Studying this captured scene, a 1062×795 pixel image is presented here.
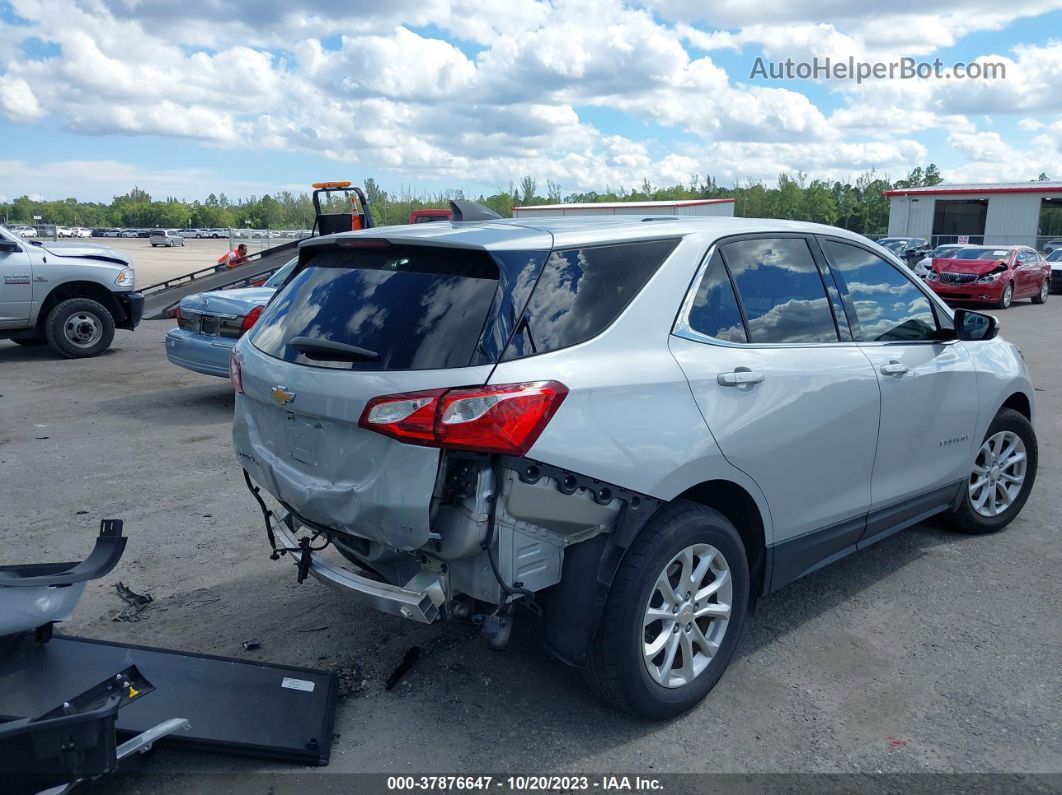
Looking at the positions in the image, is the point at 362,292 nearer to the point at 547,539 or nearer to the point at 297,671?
the point at 547,539

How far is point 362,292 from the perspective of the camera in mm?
3324

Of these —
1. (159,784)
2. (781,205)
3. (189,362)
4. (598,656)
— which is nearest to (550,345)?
(598,656)

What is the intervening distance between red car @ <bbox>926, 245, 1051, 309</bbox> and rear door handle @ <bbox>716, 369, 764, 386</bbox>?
2083 cm

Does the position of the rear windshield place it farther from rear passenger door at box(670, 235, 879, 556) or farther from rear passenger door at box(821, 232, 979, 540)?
rear passenger door at box(821, 232, 979, 540)

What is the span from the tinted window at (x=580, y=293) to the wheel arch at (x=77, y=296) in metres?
11.0

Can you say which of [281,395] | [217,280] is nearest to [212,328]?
[281,395]

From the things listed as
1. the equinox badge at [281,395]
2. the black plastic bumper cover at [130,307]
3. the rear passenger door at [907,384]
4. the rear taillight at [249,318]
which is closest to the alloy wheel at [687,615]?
the rear passenger door at [907,384]

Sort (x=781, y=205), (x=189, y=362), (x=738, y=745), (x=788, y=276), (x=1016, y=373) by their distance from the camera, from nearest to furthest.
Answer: (x=738, y=745) → (x=788, y=276) → (x=1016, y=373) → (x=189, y=362) → (x=781, y=205)

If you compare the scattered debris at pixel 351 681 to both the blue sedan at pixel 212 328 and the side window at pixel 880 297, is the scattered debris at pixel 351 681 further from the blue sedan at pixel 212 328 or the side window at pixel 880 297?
the blue sedan at pixel 212 328

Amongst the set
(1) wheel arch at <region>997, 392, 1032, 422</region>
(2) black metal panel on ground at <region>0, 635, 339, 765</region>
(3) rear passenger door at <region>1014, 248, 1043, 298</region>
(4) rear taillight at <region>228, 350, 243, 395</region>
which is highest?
(4) rear taillight at <region>228, 350, 243, 395</region>

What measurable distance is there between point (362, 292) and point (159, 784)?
6.06 ft

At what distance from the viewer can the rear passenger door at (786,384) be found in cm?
336

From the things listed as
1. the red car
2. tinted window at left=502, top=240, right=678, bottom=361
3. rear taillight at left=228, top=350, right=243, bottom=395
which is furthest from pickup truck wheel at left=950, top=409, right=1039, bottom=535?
the red car

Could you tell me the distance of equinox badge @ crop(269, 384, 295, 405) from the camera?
3.24m
